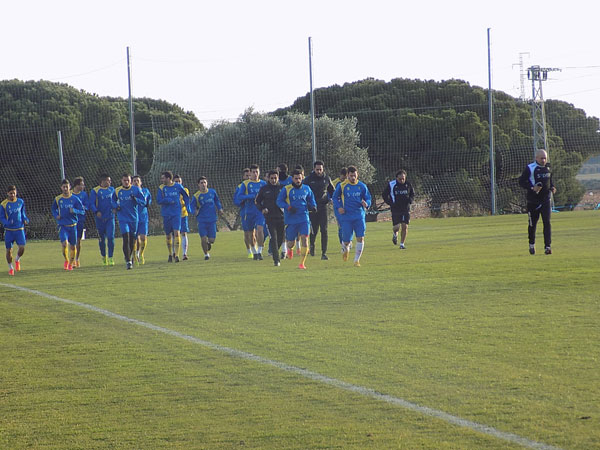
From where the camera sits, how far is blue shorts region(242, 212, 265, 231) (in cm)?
2003

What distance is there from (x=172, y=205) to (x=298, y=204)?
433 centimetres

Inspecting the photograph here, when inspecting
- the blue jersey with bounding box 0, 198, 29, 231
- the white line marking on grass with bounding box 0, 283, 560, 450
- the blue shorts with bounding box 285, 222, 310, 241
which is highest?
the blue jersey with bounding box 0, 198, 29, 231

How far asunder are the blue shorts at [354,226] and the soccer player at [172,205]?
421 cm

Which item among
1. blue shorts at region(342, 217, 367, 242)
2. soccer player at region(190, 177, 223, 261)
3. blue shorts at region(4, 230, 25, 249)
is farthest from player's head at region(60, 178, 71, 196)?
blue shorts at region(342, 217, 367, 242)

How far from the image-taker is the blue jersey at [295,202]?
17.2m

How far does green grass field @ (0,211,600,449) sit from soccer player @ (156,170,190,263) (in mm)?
4484

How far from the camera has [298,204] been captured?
1722cm

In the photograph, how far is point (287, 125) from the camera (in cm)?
4309

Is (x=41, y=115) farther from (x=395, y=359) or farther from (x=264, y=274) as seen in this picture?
(x=395, y=359)

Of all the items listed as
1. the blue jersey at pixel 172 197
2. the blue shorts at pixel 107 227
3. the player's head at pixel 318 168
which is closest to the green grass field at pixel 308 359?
the player's head at pixel 318 168

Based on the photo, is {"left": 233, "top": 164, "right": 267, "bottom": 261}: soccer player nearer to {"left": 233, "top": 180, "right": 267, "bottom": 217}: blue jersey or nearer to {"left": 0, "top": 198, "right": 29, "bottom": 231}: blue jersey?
{"left": 233, "top": 180, "right": 267, "bottom": 217}: blue jersey

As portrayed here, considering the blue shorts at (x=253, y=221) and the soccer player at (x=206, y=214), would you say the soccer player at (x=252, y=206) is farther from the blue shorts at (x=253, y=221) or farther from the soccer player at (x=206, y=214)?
the soccer player at (x=206, y=214)

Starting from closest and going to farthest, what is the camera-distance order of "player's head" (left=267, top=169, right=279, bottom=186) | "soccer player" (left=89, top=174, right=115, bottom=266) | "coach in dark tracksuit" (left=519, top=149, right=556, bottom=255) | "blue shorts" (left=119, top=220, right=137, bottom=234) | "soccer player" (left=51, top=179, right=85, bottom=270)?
"coach in dark tracksuit" (left=519, top=149, right=556, bottom=255) → "player's head" (left=267, top=169, right=279, bottom=186) → "blue shorts" (left=119, top=220, right=137, bottom=234) → "soccer player" (left=51, top=179, right=85, bottom=270) → "soccer player" (left=89, top=174, right=115, bottom=266)

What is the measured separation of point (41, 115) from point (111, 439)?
40.2m
